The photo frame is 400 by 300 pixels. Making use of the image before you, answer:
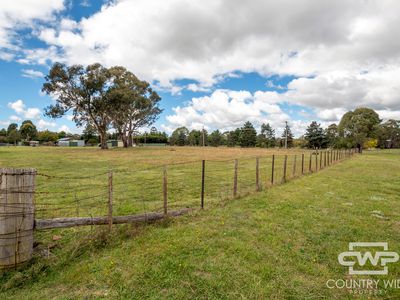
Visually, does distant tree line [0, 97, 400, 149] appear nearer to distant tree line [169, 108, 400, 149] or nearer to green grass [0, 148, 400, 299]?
distant tree line [169, 108, 400, 149]

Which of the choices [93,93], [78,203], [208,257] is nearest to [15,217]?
[208,257]

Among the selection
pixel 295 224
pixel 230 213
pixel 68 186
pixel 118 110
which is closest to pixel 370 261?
pixel 295 224

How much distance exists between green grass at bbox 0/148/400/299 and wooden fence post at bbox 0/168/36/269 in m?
0.21

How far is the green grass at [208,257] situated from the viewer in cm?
298

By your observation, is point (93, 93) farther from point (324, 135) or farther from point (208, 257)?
point (324, 135)

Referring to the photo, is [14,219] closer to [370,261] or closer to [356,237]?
[370,261]

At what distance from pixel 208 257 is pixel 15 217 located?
2.86 meters

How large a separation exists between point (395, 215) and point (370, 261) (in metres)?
3.36

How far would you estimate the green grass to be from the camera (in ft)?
9.78

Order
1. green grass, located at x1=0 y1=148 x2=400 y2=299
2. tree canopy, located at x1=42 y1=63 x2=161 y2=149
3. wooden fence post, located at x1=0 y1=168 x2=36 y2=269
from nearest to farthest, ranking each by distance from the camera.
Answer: green grass, located at x1=0 y1=148 x2=400 y2=299 → wooden fence post, located at x1=0 y1=168 x2=36 y2=269 → tree canopy, located at x1=42 y1=63 x2=161 y2=149

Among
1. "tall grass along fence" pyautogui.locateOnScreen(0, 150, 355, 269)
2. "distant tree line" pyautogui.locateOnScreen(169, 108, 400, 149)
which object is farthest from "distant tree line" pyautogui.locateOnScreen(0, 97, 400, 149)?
"tall grass along fence" pyautogui.locateOnScreen(0, 150, 355, 269)

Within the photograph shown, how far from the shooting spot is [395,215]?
6156 mm

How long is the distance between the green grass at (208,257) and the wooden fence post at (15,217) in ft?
0.70

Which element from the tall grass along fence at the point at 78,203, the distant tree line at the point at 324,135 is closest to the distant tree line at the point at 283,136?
the distant tree line at the point at 324,135
